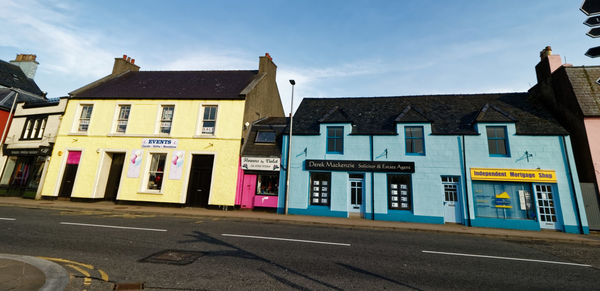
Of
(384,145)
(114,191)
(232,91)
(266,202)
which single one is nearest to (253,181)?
(266,202)

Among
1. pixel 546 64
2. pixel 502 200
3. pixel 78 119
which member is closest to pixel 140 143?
pixel 78 119

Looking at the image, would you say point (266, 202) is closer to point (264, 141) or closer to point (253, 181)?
point (253, 181)

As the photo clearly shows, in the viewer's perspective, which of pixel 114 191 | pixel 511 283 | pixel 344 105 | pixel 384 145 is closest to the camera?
pixel 511 283

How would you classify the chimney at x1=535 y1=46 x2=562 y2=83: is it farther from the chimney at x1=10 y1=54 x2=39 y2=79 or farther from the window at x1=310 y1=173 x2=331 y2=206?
the chimney at x1=10 y1=54 x2=39 y2=79

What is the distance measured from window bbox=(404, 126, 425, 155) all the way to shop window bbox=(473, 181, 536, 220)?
3416 mm

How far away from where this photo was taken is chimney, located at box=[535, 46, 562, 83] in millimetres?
15233

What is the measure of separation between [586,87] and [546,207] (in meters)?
7.49

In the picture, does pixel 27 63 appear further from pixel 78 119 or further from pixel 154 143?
pixel 154 143

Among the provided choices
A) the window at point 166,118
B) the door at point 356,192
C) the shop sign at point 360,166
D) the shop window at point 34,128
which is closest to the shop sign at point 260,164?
the shop sign at point 360,166

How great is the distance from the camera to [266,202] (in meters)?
15.4

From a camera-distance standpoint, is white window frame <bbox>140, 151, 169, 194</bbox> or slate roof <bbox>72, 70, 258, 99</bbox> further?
slate roof <bbox>72, 70, 258, 99</bbox>

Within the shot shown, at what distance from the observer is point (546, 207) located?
12.7 meters

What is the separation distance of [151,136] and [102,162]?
3.87 m

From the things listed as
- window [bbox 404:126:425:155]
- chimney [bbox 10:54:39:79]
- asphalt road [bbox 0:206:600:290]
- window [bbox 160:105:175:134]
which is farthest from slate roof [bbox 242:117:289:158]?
chimney [bbox 10:54:39:79]
